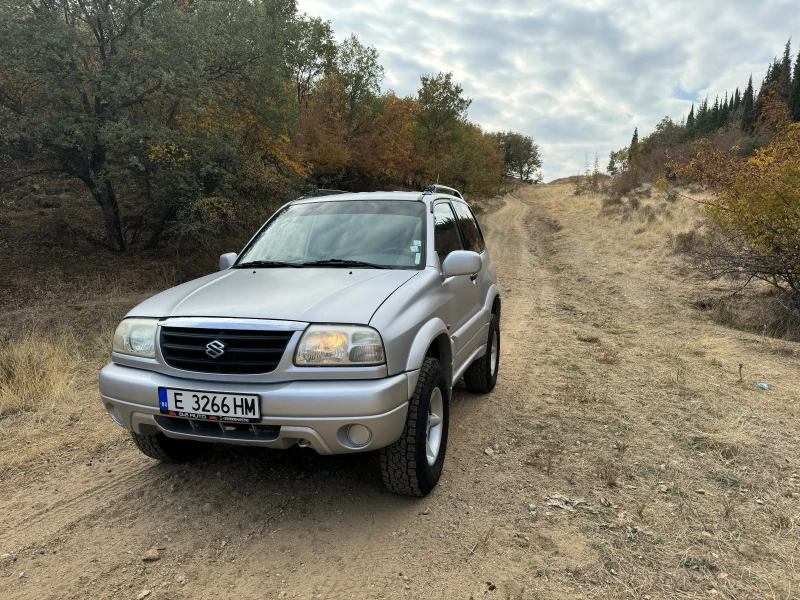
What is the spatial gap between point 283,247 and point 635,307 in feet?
24.7

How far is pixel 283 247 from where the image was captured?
3934 millimetres

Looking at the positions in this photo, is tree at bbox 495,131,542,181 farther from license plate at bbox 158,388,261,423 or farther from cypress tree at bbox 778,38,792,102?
license plate at bbox 158,388,261,423

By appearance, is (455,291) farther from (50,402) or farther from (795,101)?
(795,101)

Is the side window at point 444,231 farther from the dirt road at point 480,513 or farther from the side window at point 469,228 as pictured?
the dirt road at point 480,513

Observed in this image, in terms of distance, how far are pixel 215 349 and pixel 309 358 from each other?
1.68ft

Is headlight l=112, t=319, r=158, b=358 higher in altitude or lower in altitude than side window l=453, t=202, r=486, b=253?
lower

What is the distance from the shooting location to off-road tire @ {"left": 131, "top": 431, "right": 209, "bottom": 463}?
3.37 metres

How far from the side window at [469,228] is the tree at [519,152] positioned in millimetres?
92613

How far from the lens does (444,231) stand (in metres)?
4.12

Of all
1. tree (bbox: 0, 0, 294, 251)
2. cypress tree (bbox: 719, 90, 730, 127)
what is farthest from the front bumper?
cypress tree (bbox: 719, 90, 730, 127)

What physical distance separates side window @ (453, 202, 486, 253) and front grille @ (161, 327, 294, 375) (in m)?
2.59

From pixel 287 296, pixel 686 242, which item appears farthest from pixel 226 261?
pixel 686 242

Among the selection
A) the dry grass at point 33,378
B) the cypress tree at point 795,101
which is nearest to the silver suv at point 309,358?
the dry grass at point 33,378

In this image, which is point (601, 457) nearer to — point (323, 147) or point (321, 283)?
point (321, 283)
